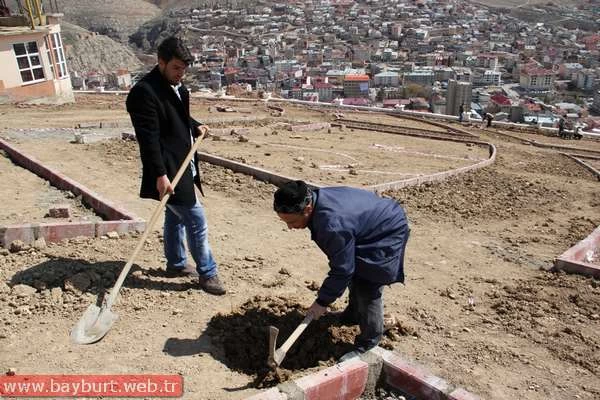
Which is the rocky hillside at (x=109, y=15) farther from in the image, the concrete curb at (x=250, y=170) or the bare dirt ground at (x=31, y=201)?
the bare dirt ground at (x=31, y=201)

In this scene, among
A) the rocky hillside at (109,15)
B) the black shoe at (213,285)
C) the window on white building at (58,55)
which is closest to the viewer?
the black shoe at (213,285)

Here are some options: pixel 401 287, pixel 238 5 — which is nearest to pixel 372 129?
pixel 401 287

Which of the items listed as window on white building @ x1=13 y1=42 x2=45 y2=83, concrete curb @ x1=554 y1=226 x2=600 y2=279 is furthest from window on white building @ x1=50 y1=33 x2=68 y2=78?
concrete curb @ x1=554 y1=226 x2=600 y2=279

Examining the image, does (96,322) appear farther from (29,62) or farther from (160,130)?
(29,62)

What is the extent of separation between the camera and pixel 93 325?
341 centimetres

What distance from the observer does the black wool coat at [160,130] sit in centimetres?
358

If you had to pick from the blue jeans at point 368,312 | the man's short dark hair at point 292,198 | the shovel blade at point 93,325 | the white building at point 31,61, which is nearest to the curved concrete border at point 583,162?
the blue jeans at point 368,312

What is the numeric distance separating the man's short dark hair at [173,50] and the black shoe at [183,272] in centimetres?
171

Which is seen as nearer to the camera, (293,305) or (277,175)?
(293,305)

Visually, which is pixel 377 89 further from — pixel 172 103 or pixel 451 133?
pixel 172 103

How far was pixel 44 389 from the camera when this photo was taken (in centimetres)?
294

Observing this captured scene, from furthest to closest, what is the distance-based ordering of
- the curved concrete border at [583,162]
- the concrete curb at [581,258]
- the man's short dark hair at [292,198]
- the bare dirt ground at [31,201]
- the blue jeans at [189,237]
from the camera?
the curved concrete border at [583,162] → the bare dirt ground at [31,201] → the concrete curb at [581,258] → the blue jeans at [189,237] → the man's short dark hair at [292,198]

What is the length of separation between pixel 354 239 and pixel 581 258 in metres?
3.58

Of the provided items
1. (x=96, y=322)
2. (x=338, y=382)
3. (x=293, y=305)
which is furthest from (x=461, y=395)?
(x=96, y=322)
